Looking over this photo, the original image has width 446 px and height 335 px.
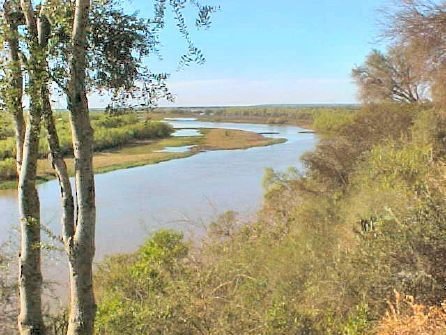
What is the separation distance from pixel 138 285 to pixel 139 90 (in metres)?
2.73

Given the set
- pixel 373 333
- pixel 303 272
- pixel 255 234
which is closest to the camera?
pixel 373 333

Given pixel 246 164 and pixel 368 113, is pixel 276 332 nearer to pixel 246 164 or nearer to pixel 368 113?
pixel 368 113

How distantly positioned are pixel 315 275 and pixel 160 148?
109ft

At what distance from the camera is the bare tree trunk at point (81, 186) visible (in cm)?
326

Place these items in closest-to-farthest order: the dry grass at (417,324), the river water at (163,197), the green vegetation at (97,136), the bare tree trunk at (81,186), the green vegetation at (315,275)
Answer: the bare tree trunk at (81,186) < the dry grass at (417,324) < the green vegetation at (97,136) < the green vegetation at (315,275) < the river water at (163,197)

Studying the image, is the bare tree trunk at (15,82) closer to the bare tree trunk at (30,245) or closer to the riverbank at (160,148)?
the bare tree trunk at (30,245)

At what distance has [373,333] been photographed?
390cm

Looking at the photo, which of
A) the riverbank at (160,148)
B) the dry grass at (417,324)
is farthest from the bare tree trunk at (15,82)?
the riverbank at (160,148)

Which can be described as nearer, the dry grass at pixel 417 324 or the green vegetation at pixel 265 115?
the dry grass at pixel 417 324

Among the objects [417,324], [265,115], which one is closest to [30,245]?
[417,324]

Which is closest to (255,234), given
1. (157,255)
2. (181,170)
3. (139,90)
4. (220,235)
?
(220,235)

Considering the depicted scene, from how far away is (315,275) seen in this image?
639cm

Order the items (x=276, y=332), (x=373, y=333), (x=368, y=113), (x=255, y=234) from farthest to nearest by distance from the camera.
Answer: (x=368, y=113) < (x=255, y=234) < (x=276, y=332) < (x=373, y=333)

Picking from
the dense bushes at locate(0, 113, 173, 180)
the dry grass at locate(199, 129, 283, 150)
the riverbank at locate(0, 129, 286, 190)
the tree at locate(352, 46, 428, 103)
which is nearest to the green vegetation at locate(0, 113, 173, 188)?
the dense bushes at locate(0, 113, 173, 180)
